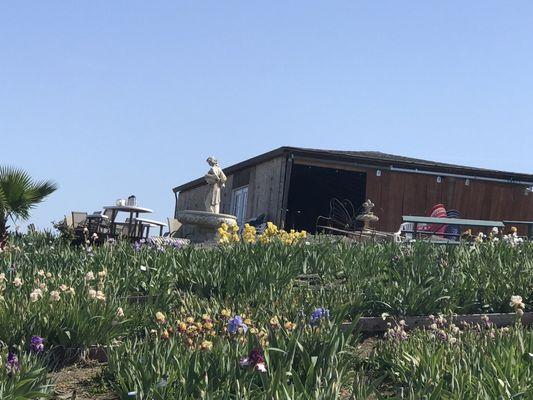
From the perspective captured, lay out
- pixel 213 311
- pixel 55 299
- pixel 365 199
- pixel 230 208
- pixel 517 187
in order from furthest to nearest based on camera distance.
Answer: pixel 230 208 → pixel 517 187 → pixel 365 199 → pixel 213 311 → pixel 55 299

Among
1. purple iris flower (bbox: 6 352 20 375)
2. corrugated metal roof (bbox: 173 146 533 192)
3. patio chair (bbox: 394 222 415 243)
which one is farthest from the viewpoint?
corrugated metal roof (bbox: 173 146 533 192)

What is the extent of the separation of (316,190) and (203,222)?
260 inches

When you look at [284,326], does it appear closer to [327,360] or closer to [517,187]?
[327,360]

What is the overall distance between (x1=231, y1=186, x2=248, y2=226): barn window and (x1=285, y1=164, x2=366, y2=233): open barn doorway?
2.82 metres

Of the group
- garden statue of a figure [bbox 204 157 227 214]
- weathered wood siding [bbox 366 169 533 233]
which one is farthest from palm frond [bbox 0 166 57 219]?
weathered wood siding [bbox 366 169 533 233]

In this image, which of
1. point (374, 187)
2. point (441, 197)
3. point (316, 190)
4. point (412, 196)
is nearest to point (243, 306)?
point (316, 190)

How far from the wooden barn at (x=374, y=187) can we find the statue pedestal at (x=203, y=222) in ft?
12.4

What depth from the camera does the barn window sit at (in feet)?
95.1

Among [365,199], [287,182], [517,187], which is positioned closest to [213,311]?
[287,182]

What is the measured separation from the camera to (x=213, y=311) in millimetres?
6570

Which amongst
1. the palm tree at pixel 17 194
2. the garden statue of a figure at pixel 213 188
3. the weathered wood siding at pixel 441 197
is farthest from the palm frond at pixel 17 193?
the weathered wood siding at pixel 441 197

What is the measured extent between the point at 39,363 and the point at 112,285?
2.57 m

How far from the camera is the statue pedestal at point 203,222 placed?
68.0 ft

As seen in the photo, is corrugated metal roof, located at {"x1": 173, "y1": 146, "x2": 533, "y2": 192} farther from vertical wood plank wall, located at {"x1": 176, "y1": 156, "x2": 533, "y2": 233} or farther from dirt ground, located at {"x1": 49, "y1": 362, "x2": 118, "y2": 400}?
dirt ground, located at {"x1": 49, "y1": 362, "x2": 118, "y2": 400}
